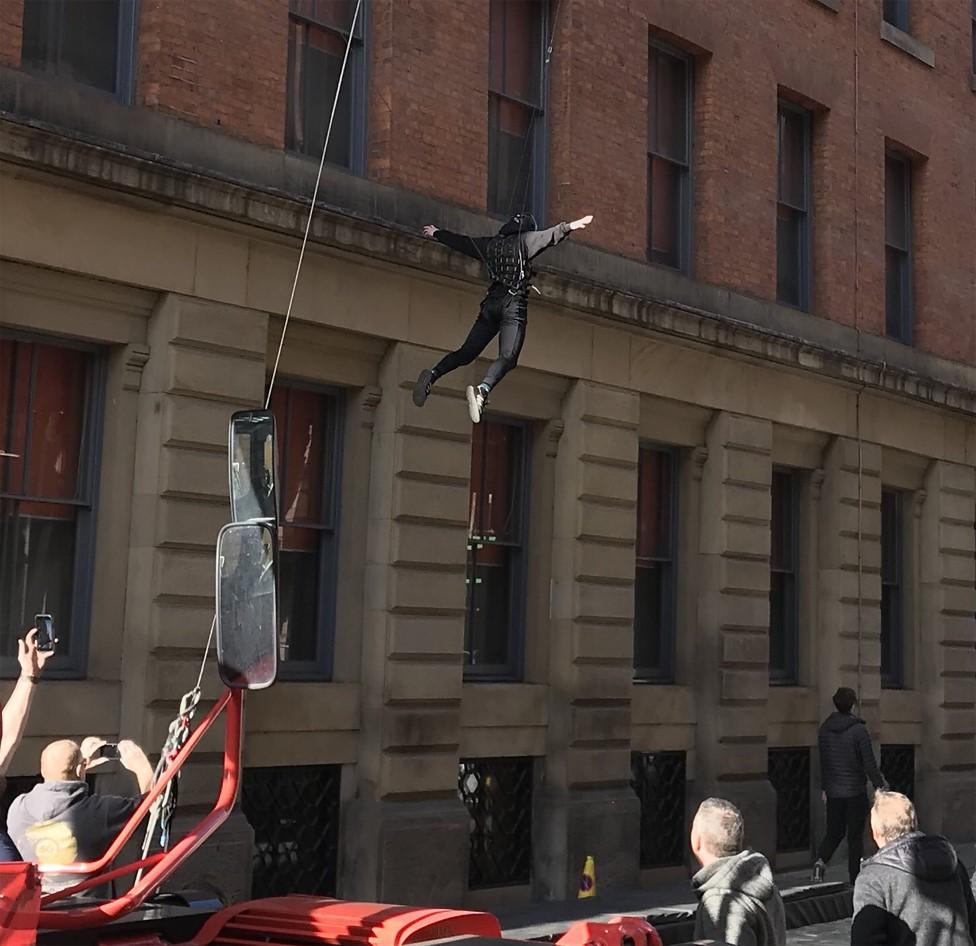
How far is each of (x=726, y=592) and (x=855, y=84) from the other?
713 centimetres

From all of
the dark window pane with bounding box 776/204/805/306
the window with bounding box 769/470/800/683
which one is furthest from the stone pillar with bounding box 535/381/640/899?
the dark window pane with bounding box 776/204/805/306

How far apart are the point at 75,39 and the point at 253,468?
9.71 metres

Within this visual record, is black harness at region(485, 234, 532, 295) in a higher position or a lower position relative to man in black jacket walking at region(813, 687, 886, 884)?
higher

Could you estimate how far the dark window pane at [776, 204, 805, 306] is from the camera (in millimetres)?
20781

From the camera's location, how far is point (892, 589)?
2278 centimetres

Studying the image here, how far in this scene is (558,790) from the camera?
54.8 feet

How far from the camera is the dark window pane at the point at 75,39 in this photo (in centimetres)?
1302

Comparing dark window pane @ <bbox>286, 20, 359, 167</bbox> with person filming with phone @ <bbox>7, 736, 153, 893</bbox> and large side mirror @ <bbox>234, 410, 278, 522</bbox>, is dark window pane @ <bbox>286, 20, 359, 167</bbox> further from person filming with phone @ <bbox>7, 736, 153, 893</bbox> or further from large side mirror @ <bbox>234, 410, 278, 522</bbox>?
large side mirror @ <bbox>234, 410, 278, 522</bbox>

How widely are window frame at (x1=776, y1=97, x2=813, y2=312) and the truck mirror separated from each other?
54.6 ft

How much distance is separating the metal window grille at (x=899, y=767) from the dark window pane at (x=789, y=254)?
237 inches

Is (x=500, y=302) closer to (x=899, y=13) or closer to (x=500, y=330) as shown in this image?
(x=500, y=330)

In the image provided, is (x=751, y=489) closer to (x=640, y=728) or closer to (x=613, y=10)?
(x=640, y=728)

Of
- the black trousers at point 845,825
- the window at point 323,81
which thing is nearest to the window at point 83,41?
the window at point 323,81

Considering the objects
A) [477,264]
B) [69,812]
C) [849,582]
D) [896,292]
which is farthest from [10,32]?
[896,292]
